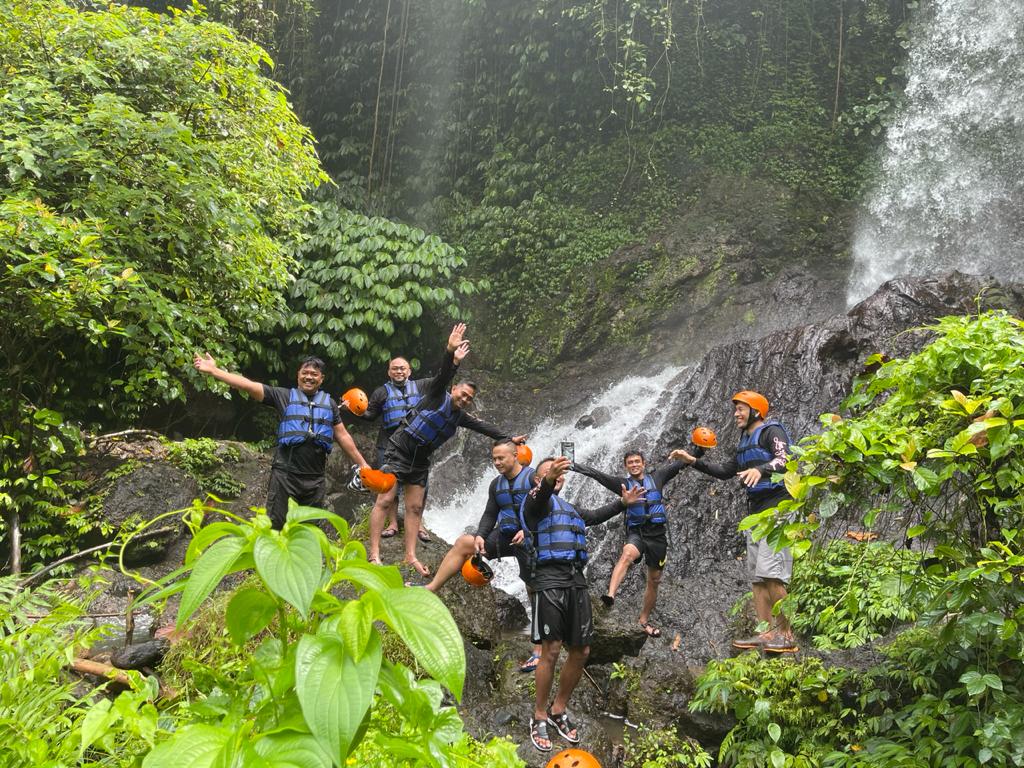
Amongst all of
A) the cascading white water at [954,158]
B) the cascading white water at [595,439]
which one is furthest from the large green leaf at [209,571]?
the cascading white water at [954,158]

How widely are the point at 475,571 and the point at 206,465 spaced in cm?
502

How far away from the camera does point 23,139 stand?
6.20 metres

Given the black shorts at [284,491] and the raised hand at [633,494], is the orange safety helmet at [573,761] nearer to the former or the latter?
the raised hand at [633,494]

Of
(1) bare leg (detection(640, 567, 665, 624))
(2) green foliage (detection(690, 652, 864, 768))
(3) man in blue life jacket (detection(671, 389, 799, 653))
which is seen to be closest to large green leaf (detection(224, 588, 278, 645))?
(2) green foliage (detection(690, 652, 864, 768))

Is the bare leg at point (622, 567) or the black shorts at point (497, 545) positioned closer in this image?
the black shorts at point (497, 545)

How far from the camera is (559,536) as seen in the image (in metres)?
5.27

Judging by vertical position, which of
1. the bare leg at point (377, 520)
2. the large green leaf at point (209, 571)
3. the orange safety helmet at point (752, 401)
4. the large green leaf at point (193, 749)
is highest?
the large green leaf at point (209, 571)

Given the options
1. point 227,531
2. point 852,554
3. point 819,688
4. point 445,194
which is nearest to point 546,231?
point 445,194

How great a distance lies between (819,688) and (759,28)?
16.9 metres

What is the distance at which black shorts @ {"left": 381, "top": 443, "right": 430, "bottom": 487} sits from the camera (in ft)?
22.3

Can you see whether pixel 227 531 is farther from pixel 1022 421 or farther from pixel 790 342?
pixel 790 342

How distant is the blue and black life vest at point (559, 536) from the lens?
5.25 meters

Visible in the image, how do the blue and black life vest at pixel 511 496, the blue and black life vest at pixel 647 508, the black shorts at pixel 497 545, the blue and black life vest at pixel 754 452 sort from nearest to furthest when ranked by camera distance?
1. the blue and black life vest at pixel 754 452
2. the blue and black life vest at pixel 511 496
3. the black shorts at pixel 497 545
4. the blue and black life vest at pixel 647 508

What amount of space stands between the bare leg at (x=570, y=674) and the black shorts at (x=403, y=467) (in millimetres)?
2256
